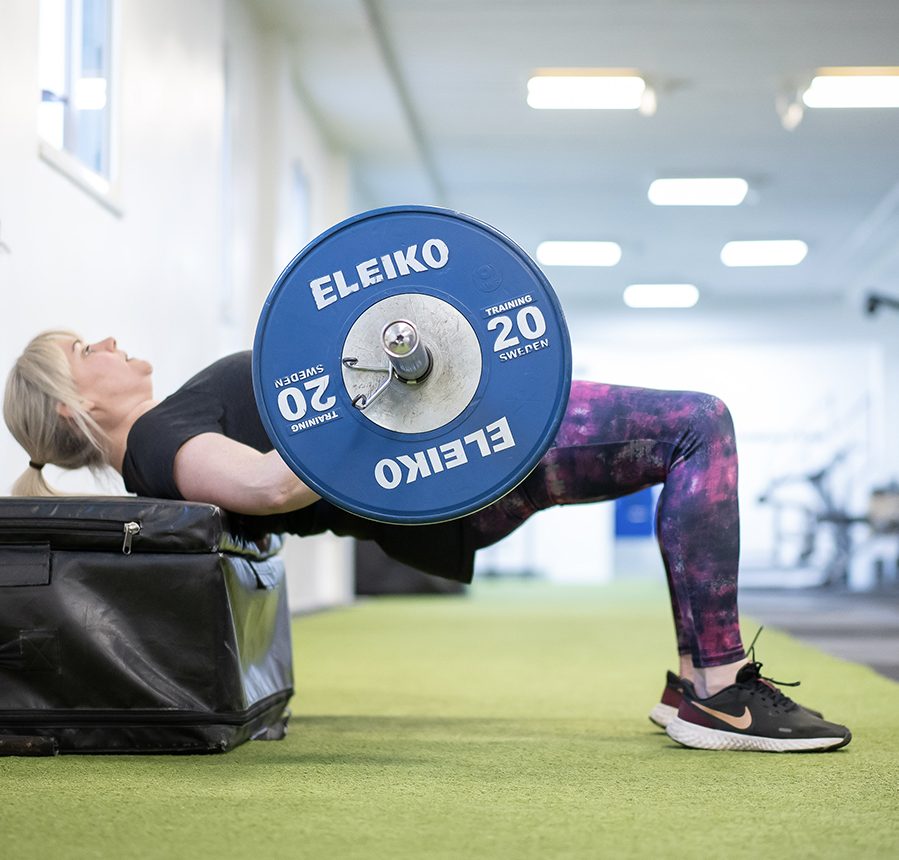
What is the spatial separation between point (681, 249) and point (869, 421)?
347 centimetres

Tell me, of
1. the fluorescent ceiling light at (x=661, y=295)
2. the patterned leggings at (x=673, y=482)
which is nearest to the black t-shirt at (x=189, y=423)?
the patterned leggings at (x=673, y=482)

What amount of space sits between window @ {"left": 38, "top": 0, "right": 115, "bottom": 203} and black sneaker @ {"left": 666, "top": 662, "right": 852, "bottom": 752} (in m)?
2.09

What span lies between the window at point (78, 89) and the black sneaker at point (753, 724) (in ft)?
6.86

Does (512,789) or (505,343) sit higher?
(505,343)

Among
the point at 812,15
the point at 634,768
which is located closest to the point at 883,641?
the point at 812,15

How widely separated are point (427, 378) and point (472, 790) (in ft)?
1.76

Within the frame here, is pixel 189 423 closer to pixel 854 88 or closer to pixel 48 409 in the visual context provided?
pixel 48 409

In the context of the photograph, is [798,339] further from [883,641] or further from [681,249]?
[883,641]

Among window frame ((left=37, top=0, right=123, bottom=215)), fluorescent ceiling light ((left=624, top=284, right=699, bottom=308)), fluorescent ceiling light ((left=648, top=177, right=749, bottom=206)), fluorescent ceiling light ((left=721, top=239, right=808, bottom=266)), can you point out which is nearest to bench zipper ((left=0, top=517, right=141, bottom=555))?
window frame ((left=37, top=0, right=123, bottom=215))

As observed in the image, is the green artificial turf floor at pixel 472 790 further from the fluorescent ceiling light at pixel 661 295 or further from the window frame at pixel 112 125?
the fluorescent ceiling light at pixel 661 295

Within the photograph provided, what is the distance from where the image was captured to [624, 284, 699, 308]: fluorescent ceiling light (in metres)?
11.4

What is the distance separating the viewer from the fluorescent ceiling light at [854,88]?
604 cm

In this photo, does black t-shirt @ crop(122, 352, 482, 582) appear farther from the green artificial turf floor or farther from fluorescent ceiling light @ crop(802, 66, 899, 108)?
fluorescent ceiling light @ crop(802, 66, 899, 108)

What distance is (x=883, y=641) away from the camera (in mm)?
4520
